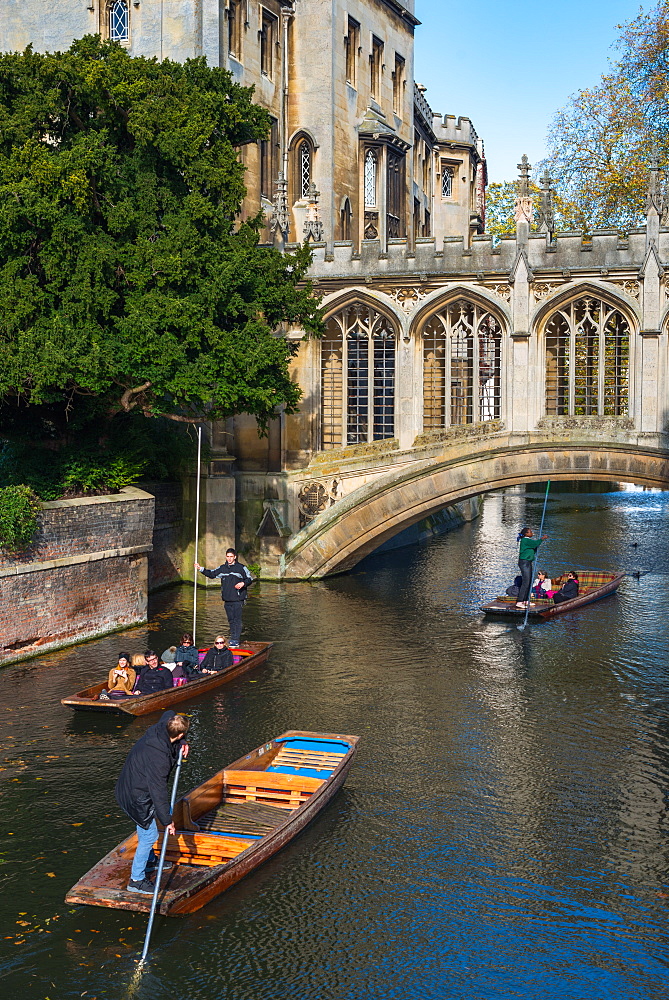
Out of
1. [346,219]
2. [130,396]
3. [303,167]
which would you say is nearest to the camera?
[130,396]

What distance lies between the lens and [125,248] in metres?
23.3

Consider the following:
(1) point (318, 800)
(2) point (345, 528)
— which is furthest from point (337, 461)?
(1) point (318, 800)

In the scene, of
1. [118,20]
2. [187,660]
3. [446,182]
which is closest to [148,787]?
[187,660]

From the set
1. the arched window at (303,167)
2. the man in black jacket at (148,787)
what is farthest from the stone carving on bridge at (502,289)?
the man in black jacket at (148,787)

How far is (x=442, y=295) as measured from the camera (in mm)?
30312

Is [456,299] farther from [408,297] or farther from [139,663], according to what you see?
[139,663]

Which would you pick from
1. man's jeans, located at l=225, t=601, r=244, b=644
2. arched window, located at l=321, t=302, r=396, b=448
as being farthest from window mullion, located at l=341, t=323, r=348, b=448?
man's jeans, located at l=225, t=601, r=244, b=644

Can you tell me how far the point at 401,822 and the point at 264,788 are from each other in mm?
1688

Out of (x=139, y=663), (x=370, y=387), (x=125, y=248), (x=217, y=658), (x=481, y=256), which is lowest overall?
(x=217, y=658)

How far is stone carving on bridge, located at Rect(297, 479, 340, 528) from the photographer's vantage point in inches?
1232

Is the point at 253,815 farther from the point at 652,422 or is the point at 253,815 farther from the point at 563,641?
the point at 652,422

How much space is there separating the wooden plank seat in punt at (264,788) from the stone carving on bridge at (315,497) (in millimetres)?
17633

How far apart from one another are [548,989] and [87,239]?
1708 cm

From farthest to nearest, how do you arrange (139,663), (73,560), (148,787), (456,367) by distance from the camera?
(456,367) → (73,560) → (139,663) → (148,787)
